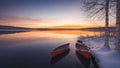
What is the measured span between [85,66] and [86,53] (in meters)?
1.86

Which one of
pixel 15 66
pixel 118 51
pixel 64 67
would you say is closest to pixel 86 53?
pixel 64 67

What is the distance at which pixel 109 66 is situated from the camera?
1021cm

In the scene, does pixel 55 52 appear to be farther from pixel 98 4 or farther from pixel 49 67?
pixel 98 4

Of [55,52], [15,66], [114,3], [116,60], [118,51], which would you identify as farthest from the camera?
[55,52]

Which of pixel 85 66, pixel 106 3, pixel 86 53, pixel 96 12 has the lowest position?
pixel 85 66

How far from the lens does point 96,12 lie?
595 inches

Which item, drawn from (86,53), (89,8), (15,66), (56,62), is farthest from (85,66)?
(15,66)

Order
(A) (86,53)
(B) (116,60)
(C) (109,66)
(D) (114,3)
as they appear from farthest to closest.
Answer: (A) (86,53) < (D) (114,3) < (B) (116,60) < (C) (109,66)

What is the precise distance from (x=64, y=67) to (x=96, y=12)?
666 cm

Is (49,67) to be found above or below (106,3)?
below

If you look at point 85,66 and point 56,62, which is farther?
point 56,62

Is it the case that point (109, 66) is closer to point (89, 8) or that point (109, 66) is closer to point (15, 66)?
point (89, 8)

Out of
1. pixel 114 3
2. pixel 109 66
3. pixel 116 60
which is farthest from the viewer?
pixel 114 3

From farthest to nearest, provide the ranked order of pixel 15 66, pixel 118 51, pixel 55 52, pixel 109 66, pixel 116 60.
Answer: pixel 55 52, pixel 15 66, pixel 118 51, pixel 116 60, pixel 109 66
